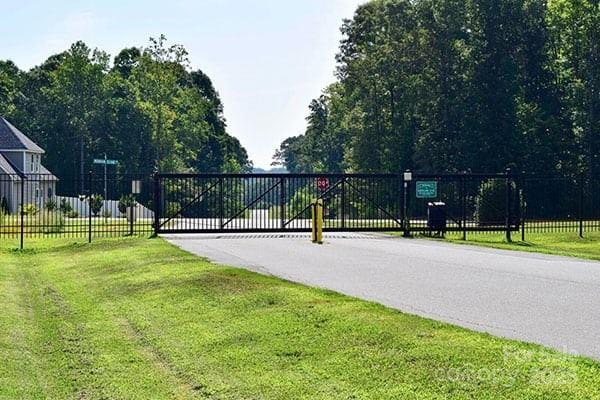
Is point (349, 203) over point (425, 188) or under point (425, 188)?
under

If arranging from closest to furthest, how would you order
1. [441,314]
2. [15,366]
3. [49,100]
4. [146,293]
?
1. [15,366]
2. [441,314]
3. [146,293]
4. [49,100]

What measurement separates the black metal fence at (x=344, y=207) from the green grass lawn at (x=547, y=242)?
0.48 meters

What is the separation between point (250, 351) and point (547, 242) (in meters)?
19.6

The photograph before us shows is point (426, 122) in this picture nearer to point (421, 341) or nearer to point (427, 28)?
point (427, 28)

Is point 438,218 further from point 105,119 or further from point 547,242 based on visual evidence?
point 105,119

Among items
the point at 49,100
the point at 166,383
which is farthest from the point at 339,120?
the point at 166,383

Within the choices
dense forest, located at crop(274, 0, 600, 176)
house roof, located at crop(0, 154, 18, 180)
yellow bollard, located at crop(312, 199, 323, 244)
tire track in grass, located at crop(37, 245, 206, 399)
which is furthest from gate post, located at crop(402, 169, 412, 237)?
house roof, located at crop(0, 154, 18, 180)

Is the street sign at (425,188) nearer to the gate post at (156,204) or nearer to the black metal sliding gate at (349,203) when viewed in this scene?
the black metal sliding gate at (349,203)

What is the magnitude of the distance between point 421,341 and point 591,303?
3847mm

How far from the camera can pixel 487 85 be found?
55.8 metres

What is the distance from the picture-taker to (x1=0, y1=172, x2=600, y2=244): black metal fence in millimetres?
28656

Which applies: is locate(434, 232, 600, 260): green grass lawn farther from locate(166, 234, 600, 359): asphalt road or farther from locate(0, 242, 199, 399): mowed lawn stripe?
locate(0, 242, 199, 399): mowed lawn stripe

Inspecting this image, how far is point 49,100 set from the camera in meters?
83.8

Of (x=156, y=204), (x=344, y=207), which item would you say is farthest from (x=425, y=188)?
(x=156, y=204)
